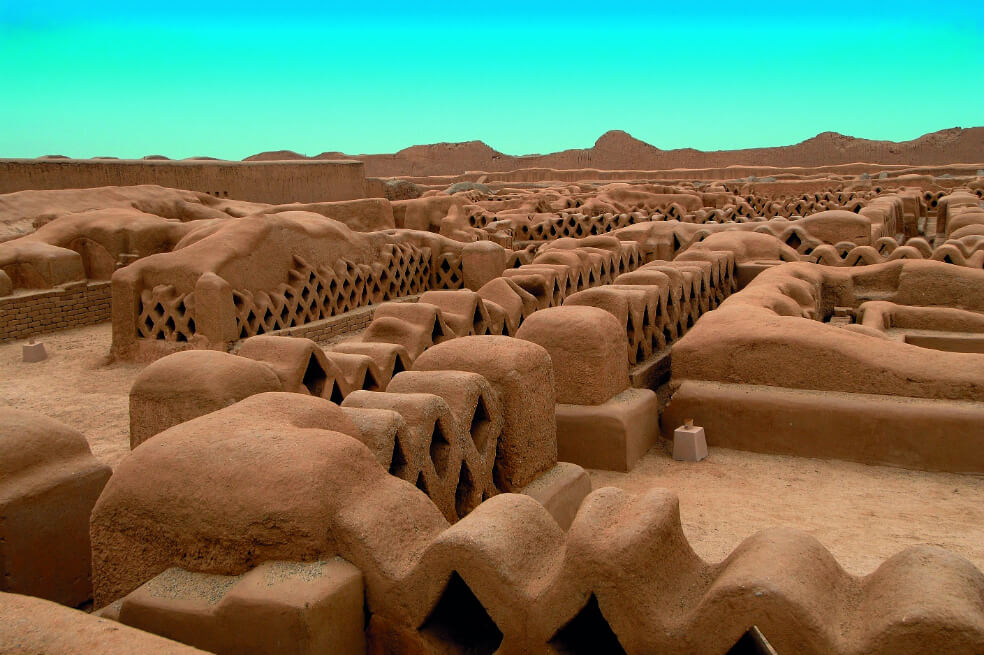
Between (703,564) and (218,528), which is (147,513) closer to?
(218,528)

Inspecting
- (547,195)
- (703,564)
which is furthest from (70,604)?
(547,195)

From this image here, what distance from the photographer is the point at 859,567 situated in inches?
146

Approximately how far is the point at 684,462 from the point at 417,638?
320 centimetres

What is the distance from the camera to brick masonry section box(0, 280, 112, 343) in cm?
1047

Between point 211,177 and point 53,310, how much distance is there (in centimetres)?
782

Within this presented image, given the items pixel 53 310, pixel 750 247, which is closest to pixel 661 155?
pixel 750 247

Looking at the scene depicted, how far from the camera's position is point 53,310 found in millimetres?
11047

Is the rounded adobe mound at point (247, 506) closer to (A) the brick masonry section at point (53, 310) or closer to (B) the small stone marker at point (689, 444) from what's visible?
(B) the small stone marker at point (689, 444)

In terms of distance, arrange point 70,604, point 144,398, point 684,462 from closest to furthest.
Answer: point 70,604 → point 144,398 → point 684,462

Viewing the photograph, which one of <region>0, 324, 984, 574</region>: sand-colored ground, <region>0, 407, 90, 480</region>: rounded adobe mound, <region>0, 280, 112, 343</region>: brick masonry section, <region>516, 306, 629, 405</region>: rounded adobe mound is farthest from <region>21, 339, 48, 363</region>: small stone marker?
<region>0, 407, 90, 480</region>: rounded adobe mound

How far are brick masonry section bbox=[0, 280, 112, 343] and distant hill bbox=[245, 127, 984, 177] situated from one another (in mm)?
22718

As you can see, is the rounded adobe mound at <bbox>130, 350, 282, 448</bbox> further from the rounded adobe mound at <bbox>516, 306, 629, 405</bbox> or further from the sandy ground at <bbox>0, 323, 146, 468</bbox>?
the sandy ground at <bbox>0, 323, 146, 468</bbox>

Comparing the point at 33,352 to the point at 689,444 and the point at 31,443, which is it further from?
the point at 689,444

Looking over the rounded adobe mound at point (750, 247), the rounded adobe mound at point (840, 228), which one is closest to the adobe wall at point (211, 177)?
the rounded adobe mound at point (750, 247)
